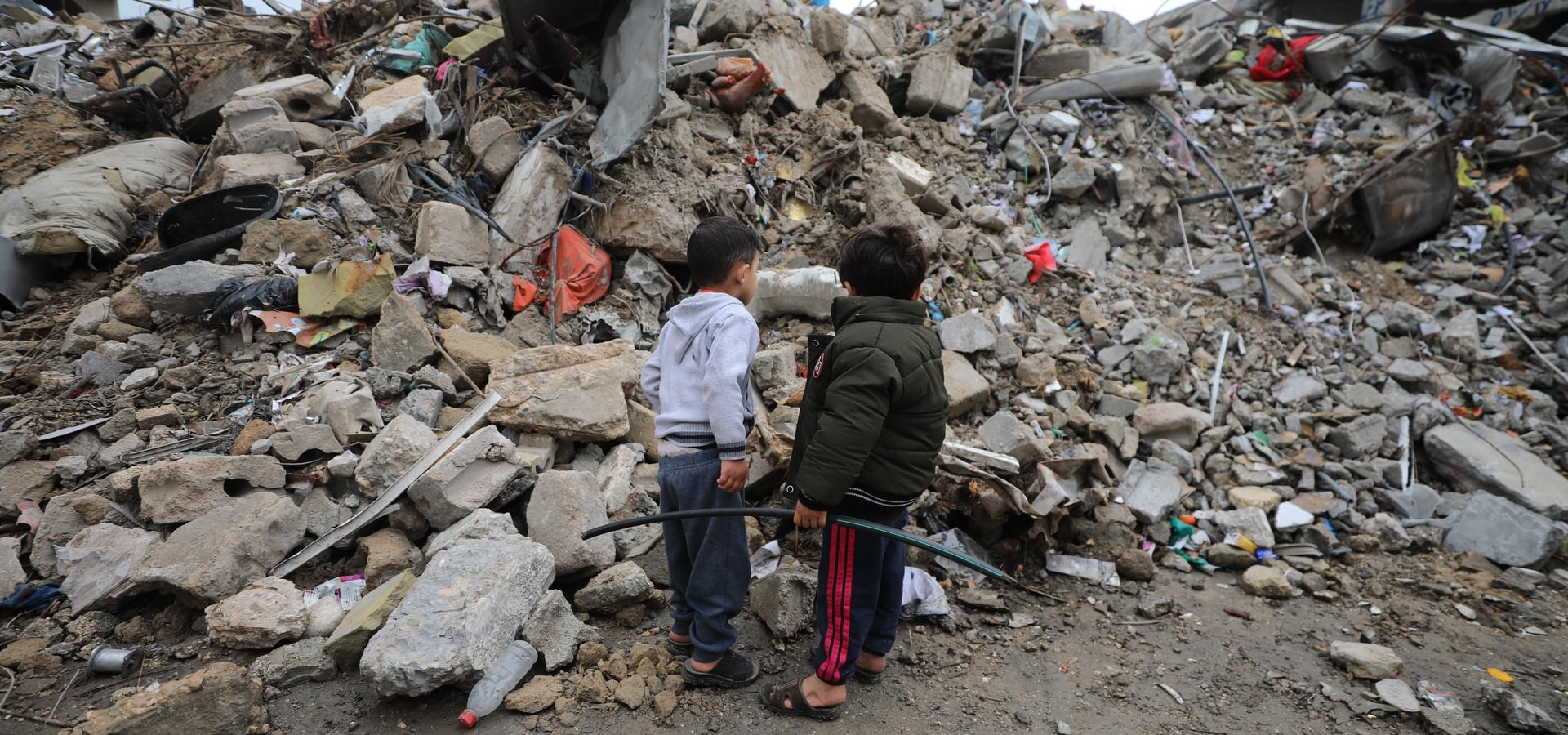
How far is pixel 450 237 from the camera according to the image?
4.48 metres

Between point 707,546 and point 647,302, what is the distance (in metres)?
2.65

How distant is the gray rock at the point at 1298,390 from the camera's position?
197 inches

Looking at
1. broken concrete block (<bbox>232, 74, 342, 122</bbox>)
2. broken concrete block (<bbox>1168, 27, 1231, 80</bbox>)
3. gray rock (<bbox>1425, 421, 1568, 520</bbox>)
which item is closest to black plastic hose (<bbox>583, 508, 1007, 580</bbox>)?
gray rock (<bbox>1425, 421, 1568, 520</bbox>)

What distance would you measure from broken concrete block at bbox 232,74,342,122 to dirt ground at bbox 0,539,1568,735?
4.44 m

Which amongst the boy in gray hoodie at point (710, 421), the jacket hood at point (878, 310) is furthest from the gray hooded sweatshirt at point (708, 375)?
the jacket hood at point (878, 310)

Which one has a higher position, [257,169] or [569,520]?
[257,169]

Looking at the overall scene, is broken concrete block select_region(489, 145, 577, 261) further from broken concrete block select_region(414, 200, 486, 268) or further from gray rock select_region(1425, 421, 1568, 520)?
gray rock select_region(1425, 421, 1568, 520)

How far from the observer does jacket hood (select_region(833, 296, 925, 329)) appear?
86.5 inches

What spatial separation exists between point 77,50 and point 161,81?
173 centimetres

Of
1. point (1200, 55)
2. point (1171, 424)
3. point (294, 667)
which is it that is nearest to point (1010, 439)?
point (1171, 424)

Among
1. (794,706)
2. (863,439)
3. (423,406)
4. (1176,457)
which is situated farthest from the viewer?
(1176,457)

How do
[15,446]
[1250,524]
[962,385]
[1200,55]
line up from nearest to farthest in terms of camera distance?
[15,446]
[1250,524]
[962,385]
[1200,55]

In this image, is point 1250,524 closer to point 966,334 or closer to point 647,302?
point 966,334

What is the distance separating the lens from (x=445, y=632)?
2.27 metres
